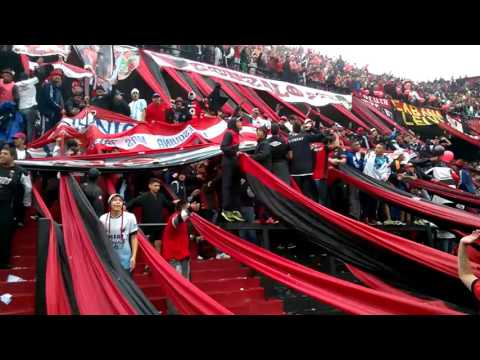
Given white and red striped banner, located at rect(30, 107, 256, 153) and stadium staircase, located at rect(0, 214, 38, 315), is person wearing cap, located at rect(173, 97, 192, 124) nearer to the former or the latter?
white and red striped banner, located at rect(30, 107, 256, 153)

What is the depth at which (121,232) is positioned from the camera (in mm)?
6395

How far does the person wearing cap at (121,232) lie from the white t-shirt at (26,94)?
490 centimetres

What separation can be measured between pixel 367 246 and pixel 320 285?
1.38 m

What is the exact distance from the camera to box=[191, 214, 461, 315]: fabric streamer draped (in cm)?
534

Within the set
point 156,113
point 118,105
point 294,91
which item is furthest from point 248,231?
point 294,91

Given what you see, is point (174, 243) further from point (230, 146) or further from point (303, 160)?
point (303, 160)

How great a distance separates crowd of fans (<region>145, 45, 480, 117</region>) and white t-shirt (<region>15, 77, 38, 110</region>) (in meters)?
6.97

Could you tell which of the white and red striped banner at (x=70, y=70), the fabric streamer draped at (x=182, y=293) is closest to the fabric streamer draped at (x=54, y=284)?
the fabric streamer draped at (x=182, y=293)

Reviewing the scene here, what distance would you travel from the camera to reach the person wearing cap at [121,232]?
6.37 meters

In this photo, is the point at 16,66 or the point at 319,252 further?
the point at 16,66

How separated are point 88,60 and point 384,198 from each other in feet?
29.6
